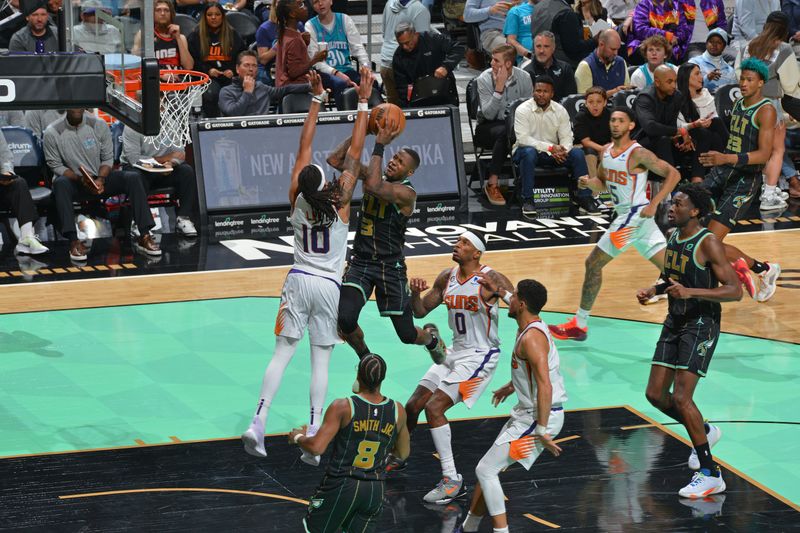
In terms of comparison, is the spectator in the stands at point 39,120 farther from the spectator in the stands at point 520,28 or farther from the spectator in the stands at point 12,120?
the spectator in the stands at point 520,28

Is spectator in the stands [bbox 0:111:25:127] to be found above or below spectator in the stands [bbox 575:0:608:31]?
below

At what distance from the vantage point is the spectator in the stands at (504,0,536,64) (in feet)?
57.6

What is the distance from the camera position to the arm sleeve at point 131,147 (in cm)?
1448

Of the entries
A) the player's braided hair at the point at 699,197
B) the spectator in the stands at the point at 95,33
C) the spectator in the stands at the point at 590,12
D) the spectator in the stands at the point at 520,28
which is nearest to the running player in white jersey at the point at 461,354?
the player's braided hair at the point at 699,197

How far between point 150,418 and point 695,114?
9191mm

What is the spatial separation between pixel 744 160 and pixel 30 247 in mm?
7352

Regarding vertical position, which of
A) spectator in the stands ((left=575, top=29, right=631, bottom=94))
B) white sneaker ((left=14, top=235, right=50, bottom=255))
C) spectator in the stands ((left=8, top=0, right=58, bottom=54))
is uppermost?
spectator in the stands ((left=8, top=0, right=58, bottom=54))

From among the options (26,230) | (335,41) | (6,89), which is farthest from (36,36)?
(6,89)

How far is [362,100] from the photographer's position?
882cm

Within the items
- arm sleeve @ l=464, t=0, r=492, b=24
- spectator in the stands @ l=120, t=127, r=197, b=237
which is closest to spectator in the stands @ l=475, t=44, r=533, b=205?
arm sleeve @ l=464, t=0, r=492, b=24

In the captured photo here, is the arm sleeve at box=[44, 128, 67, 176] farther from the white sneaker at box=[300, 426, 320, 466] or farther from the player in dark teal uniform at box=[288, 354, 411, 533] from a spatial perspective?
the player in dark teal uniform at box=[288, 354, 411, 533]

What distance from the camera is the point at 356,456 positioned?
6.68 meters

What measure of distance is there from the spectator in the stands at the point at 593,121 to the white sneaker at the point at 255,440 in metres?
7.96

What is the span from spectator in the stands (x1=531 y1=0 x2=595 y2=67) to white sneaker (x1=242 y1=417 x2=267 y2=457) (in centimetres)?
1046
